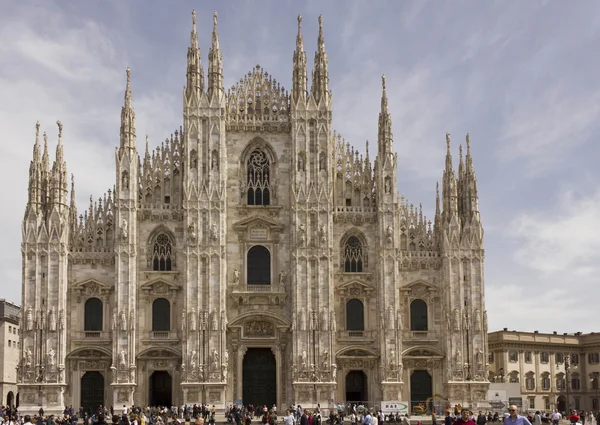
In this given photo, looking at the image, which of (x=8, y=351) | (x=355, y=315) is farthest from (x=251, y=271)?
(x=8, y=351)

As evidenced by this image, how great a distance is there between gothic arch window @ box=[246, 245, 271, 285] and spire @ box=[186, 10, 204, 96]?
422 inches

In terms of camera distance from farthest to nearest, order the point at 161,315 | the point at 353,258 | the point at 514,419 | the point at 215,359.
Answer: the point at 353,258
the point at 161,315
the point at 215,359
the point at 514,419

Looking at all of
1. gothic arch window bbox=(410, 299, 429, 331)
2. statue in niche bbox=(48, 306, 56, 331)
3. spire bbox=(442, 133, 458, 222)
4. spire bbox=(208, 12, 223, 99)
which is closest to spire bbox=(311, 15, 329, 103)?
spire bbox=(208, 12, 223, 99)

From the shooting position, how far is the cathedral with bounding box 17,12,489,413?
178 feet

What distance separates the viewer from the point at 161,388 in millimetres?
55438

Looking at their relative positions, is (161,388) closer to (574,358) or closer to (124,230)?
(124,230)

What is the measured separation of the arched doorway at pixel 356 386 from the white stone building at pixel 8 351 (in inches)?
1279

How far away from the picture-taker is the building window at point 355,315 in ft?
187

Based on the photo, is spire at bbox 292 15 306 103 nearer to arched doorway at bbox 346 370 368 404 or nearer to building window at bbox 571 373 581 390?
arched doorway at bbox 346 370 368 404

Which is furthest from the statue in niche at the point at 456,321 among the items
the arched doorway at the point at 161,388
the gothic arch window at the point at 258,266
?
the arched doorway at the point at 161,388

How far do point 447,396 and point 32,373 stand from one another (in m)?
24.8

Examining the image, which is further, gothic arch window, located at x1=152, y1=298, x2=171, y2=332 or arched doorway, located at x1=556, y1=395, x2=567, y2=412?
arched doorway, located at x1=556, y1=395, x2=567, y2=412

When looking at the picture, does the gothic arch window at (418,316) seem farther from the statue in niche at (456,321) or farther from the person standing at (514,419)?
the person standing at (514,419)

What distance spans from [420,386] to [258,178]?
16585 mm
